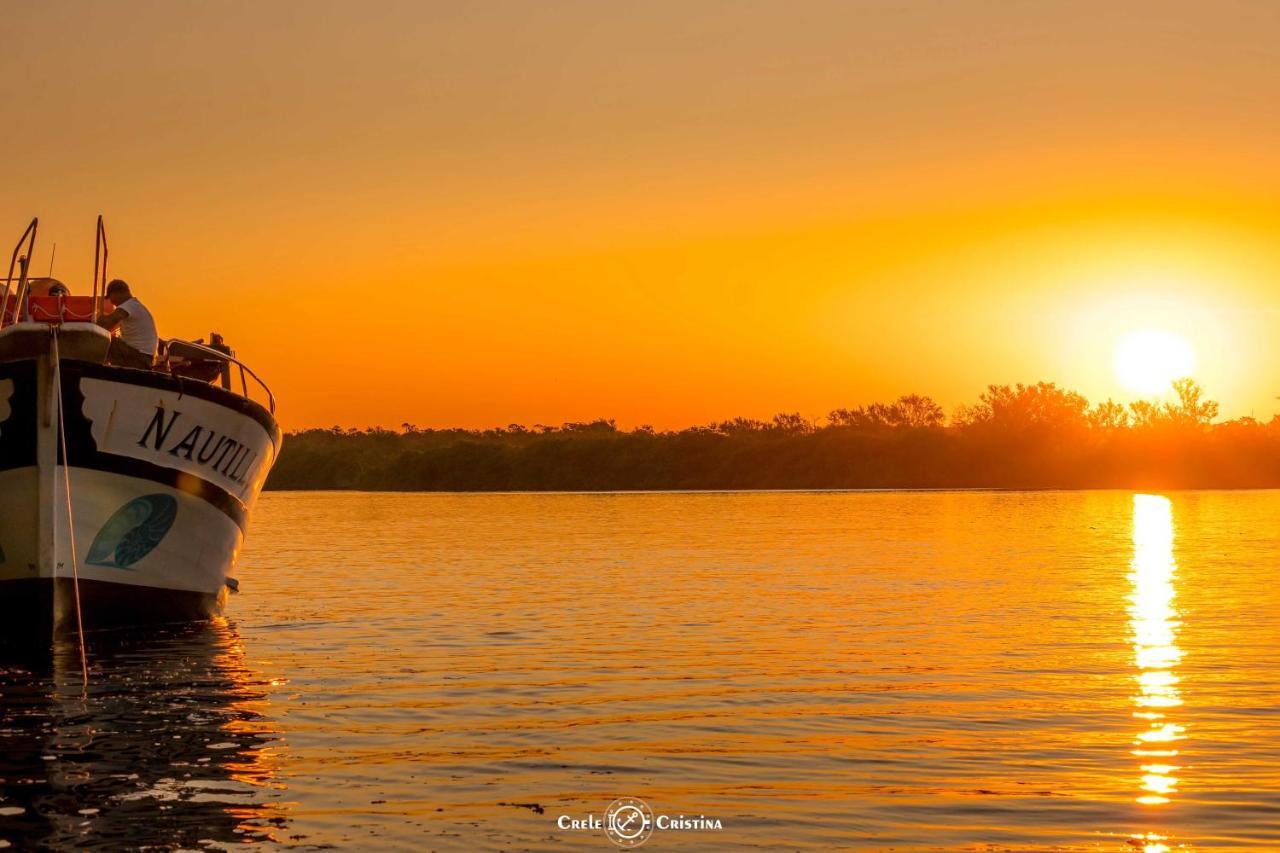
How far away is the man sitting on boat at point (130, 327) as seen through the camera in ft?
56.3

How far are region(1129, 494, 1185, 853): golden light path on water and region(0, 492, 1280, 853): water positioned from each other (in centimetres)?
5

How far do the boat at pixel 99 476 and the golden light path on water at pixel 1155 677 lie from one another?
10.2 metres

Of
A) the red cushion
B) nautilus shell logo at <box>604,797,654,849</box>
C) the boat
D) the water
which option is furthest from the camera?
the red cushion

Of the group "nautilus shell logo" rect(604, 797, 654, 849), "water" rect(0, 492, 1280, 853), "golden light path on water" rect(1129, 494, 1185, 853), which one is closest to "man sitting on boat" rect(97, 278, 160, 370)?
"water" rect(0, 492, 1280, 853)

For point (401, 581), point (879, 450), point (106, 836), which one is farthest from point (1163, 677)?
point (879, 450)

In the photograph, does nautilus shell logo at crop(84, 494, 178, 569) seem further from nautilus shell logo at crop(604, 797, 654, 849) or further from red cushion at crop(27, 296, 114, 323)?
nautilus shell logo at crop(604, 797, 654, 849)

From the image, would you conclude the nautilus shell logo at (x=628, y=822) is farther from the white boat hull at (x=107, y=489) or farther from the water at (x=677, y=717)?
the white boat hull at (x=107, y=489)

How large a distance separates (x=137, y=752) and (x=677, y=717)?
158 inches

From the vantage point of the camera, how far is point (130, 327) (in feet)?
57.4

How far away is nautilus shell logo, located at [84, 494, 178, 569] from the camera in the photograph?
16984 mm

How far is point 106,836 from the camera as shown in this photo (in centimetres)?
827

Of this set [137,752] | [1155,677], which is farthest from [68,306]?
[1155,677]

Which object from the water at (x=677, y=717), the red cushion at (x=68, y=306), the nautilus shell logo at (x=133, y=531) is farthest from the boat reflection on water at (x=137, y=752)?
the red cushion at (x=68, y=306)

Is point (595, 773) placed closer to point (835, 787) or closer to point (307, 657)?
point (835, 787)
